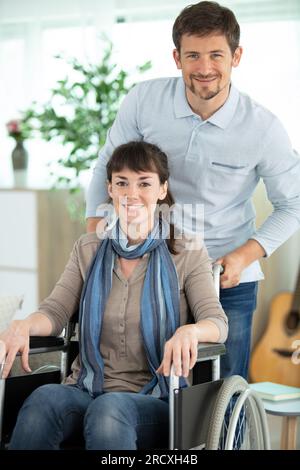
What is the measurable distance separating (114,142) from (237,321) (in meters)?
0.63

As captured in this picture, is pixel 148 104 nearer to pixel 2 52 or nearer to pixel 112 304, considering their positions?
pixel 112 304

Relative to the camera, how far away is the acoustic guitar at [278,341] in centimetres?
394

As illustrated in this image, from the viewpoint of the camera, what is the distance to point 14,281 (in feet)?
15.2

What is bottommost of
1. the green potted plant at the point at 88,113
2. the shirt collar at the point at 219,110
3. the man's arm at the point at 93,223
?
the man's arm at the point at 93,223

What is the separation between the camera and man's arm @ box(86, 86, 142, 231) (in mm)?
2471

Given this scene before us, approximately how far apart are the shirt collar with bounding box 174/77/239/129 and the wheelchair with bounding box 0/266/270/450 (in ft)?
1.39

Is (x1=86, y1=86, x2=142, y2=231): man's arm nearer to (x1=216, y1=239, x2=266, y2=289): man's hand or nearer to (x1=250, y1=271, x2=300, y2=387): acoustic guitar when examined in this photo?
(x1=216, y1=239, x2=266, y2=289): man's hand

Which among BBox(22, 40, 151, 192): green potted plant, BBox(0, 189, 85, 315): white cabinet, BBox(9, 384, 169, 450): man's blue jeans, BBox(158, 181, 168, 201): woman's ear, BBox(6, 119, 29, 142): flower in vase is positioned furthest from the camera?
BBox(6, 119, 29, 142): flower in vase

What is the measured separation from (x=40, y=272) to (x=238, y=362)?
221 centimetres

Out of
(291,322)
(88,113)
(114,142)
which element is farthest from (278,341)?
(114,142)

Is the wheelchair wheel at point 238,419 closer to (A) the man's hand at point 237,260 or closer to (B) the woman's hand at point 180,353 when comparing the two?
(B) the woman's hand at point 180,353

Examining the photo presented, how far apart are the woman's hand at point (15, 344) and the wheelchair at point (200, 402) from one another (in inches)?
1.4

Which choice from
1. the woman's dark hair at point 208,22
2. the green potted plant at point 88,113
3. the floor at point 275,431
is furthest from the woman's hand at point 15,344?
the green potted plant at point 88,113

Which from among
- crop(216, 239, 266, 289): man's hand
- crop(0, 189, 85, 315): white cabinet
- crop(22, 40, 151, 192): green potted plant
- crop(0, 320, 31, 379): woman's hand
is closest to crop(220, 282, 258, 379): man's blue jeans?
crop(216, 239, 266, 289): man's hand
